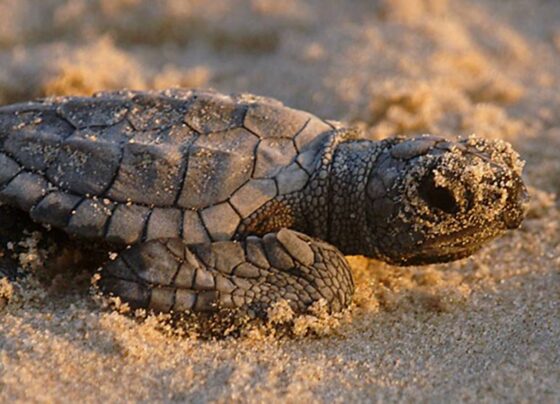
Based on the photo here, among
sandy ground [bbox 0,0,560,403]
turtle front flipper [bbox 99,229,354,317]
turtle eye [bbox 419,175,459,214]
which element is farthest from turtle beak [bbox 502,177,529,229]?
turtle front flipper [bbox 99,229,354,317]

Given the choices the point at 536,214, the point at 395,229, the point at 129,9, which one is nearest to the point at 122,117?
the point at 395,229

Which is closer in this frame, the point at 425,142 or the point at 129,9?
the point at 425,142

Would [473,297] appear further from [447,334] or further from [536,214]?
[536,214]

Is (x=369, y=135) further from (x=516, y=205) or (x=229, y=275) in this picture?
(x=229, y=275)

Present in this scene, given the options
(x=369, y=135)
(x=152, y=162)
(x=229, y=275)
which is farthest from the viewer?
(x=369, y=135)

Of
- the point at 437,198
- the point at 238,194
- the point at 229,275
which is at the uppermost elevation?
the point at 437,198

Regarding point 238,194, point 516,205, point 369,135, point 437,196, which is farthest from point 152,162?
point 369,135

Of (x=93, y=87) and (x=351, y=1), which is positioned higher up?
(x=351, y=1)
